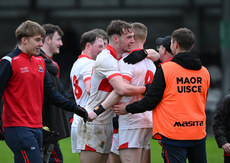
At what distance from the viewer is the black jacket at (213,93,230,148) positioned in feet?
21.0

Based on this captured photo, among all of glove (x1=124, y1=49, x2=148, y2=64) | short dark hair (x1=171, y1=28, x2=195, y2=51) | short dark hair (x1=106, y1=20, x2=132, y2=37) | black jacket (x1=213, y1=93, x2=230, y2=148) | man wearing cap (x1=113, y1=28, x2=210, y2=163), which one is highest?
short dark hair (x1=106, y1=20, x2=132, y2=37)

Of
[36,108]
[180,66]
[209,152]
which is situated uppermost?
[180,66]

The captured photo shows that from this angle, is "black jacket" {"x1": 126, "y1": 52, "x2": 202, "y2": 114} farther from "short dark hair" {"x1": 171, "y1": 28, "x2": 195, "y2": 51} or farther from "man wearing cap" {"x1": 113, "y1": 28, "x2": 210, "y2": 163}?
"short dark hair" {"x1": 171, "y1": 28, "x2": 195, "y2": 51}

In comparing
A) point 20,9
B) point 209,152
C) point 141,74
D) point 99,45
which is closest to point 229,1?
point 209,152

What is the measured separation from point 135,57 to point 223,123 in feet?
5.09

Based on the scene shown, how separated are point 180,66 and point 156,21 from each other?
517 inches

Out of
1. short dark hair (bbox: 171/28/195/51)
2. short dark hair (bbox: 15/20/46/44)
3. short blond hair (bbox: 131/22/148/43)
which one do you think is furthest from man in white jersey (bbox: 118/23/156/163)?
short dark hair (bbox: 15/20/46/44)

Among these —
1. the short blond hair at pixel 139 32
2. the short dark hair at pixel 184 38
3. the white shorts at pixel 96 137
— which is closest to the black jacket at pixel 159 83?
the short dark hair at pixel 184 38

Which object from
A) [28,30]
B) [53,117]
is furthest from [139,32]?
[53,117]

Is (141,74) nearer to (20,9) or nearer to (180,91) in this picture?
(180,91)

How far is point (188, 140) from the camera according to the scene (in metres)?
5.19

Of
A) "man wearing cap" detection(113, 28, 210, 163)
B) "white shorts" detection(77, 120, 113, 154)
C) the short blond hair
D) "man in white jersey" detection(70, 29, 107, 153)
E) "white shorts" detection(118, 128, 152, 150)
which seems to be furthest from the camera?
"man in white jersey" detection(70, 29, 107, 153)

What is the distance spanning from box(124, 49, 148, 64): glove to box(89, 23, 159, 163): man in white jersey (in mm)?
46

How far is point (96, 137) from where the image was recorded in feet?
19.0
